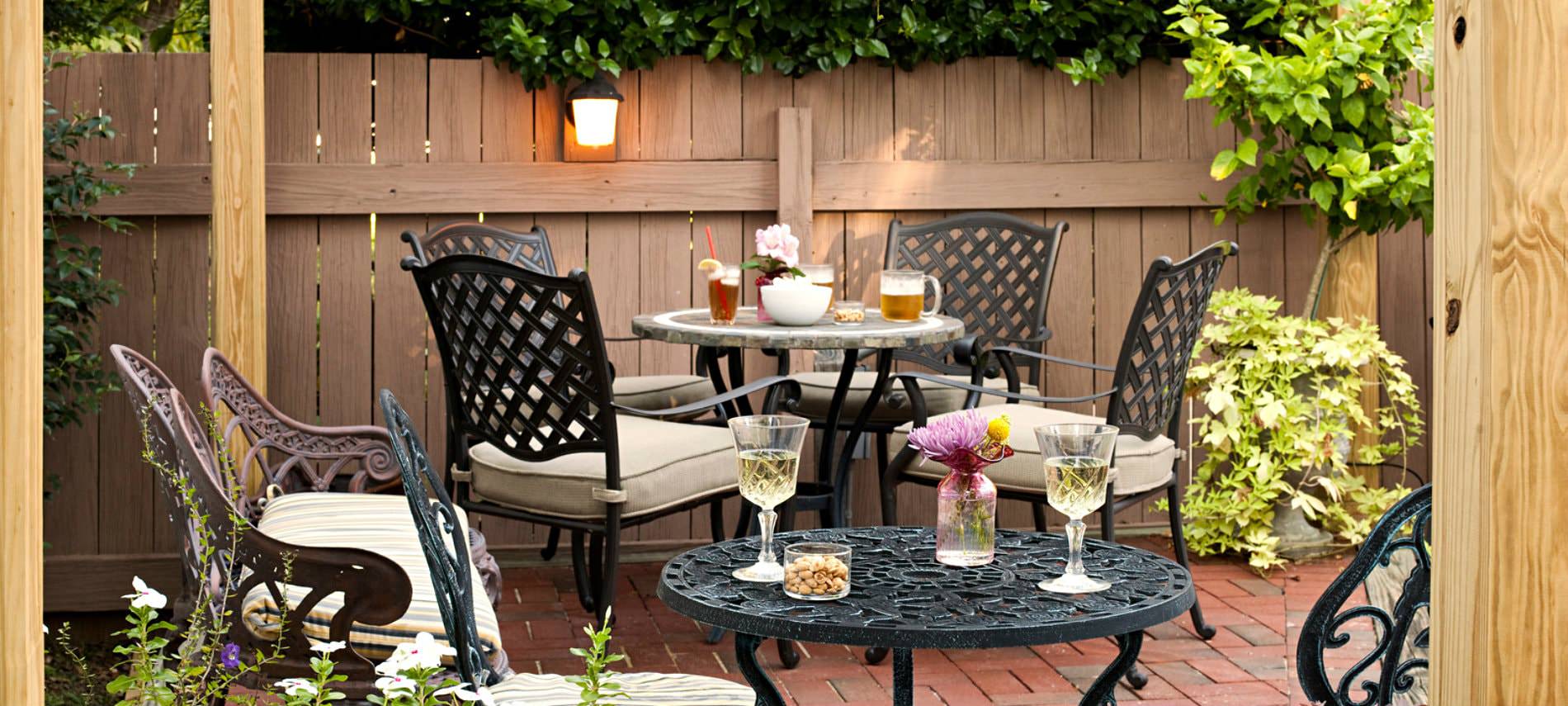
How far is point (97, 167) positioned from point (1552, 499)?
413cm

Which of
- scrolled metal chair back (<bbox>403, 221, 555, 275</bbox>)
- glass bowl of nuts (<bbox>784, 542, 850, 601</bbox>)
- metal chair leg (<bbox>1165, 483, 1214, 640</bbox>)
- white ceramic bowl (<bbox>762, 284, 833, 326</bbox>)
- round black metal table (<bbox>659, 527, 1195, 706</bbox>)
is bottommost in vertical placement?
metal chair leg (<bbox>1165, 483, 1214, 640</bbox>)

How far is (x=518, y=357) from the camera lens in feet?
11.6

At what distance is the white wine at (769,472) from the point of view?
7.32ft

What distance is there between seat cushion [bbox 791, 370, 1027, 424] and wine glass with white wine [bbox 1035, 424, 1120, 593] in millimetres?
1979

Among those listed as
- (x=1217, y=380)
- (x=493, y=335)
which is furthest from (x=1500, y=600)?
(x=1217, y=380)

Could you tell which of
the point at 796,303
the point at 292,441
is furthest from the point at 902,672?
the point at 292,441

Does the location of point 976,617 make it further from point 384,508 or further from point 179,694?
point 384,508

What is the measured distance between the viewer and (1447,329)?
1.33 metres

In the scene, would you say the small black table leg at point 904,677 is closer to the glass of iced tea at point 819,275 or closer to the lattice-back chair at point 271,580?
the lattice-back chair at point 271,580

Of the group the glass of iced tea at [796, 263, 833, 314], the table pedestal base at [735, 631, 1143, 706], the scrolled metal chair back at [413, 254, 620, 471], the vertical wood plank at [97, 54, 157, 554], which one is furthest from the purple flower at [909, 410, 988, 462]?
the vertical wood plank at [97, 54, 157, 554]

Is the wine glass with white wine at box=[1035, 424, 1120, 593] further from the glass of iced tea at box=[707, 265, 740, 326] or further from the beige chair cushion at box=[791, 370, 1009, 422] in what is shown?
the beige chair cushion at box=[791, 370, 1009, 422]

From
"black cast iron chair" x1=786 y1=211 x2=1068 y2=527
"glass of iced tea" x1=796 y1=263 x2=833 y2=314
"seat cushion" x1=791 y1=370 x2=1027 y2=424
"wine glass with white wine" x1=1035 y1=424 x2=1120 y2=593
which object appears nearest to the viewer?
"wine glass with white wine" x1=1035 y1=424 x2=1120 y2=593

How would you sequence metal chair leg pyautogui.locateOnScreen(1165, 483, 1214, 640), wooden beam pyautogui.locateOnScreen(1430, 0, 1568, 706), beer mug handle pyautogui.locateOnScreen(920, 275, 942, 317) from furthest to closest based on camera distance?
1. beer mug handle pyautogui.locateOnScreen(920, 275, 942, 317)
2. metal chair leg pyautogui.locateOnScreen(1165, 483, 1214, 640)
3. wooden beam pyautogui.locateOnScreen(1430, 0, 1568, 706)

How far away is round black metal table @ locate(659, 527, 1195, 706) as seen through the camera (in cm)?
192
